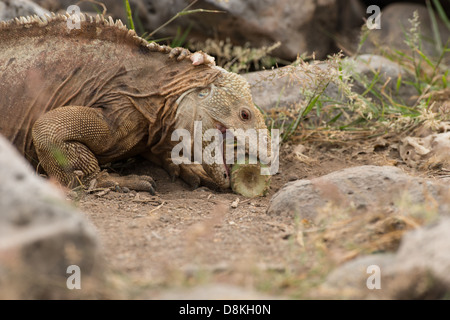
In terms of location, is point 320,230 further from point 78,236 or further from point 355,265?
point 78,236

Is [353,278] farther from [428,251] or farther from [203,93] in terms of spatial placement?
[203,93]

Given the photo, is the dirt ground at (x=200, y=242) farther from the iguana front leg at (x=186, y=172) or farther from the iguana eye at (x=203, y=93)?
the iguana eye at (x=203, y=93)

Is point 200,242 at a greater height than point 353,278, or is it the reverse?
point 200,242

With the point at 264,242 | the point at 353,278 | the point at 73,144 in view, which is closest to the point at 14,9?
the point at 73,144

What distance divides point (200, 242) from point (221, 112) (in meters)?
2.23

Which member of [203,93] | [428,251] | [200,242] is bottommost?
[428,251]

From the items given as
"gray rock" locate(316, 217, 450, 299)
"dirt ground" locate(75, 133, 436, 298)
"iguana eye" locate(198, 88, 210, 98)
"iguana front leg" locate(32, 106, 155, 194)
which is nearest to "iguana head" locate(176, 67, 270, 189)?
"iguana eye" locate(198, 88, 210, 98)

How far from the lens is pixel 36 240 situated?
2613 millimetres

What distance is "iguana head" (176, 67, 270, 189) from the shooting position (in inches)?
225

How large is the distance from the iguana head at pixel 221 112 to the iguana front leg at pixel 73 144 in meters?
0.73

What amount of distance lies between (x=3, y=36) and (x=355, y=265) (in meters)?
4.34

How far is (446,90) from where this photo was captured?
752 centimetres

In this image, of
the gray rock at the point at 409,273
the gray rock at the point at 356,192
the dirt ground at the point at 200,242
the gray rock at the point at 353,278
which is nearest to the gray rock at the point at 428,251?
the gray rock at the point at 409,273

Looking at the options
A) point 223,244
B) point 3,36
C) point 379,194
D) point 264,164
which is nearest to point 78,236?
point 223,244
